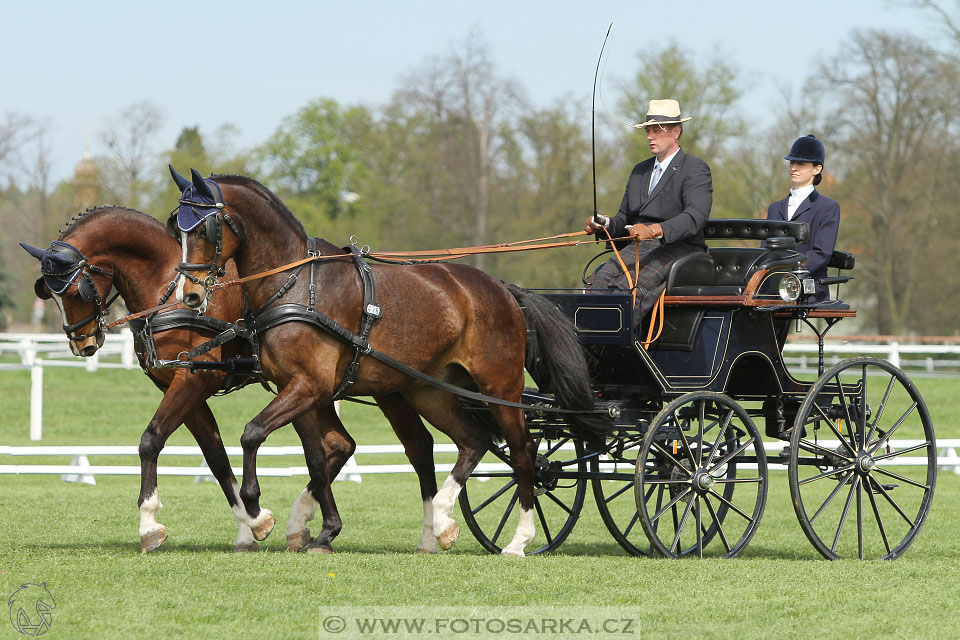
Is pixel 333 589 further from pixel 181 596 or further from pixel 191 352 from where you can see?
pixel 191 352

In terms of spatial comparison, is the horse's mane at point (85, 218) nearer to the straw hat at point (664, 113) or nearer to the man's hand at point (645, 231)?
the man's hand at point (645, 231)

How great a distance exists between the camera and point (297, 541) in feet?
24.7

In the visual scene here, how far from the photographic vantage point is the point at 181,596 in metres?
5.57

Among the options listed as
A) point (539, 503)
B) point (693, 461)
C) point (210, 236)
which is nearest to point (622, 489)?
point (539, 503)

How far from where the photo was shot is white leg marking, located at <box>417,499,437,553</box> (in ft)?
25.6

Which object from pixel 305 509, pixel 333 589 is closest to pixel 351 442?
pixel 305 509

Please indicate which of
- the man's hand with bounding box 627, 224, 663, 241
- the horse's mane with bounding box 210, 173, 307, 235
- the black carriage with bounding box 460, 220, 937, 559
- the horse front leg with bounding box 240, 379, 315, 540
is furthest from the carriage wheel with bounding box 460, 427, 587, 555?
the horse's mane with bounding box 210, 173, 307, 235

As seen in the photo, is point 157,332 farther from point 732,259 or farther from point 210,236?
point 732,259

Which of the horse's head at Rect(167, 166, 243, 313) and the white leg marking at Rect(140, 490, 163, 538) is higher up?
the horse's head at Rect(167, 166, 243, 313)

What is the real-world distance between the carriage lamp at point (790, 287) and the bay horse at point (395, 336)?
1.32 meters

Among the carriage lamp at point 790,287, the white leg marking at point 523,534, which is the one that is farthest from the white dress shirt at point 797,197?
the white leg marking at point 523,534

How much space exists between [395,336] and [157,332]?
1573 millimetres

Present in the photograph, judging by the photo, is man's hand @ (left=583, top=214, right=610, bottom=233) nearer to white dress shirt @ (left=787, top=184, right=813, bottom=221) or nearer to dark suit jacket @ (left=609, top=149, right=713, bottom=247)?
dark suit jacket @ (left=609, top=149, right=713, bottom=247)

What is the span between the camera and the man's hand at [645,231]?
7.45m
